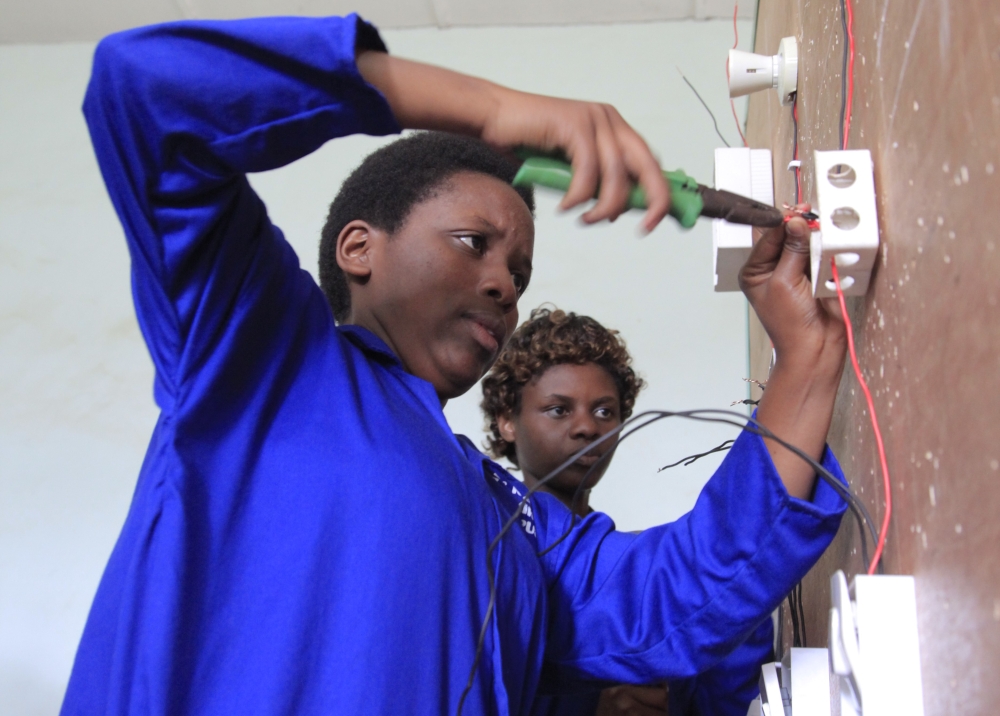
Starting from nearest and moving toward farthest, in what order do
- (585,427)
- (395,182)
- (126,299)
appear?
(395,182) → (585,427) → (126,299)

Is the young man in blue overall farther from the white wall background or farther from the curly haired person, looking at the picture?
the white wall background

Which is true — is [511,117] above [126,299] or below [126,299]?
below

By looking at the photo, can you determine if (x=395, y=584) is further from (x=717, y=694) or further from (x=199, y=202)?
(x=717, y=694)

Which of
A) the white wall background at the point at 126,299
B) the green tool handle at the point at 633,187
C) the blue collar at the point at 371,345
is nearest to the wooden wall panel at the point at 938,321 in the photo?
the green tool handle at the point at 633,187

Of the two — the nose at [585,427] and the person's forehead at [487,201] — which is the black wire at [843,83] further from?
the nose at [585,427]

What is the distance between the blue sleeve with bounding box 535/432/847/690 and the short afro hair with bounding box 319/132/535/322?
347 mm

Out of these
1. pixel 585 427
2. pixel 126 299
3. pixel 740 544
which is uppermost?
pixel 126 299

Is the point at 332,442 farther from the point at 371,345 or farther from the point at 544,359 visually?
the point at 544,359

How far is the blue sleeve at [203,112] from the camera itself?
1.85ft

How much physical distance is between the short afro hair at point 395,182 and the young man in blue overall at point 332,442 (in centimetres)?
8

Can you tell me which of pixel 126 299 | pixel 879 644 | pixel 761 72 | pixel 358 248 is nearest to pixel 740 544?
pixel 879 644

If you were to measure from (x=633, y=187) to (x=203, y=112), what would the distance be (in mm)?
264

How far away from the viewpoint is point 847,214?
640 mm

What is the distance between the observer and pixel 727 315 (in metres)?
2.18
